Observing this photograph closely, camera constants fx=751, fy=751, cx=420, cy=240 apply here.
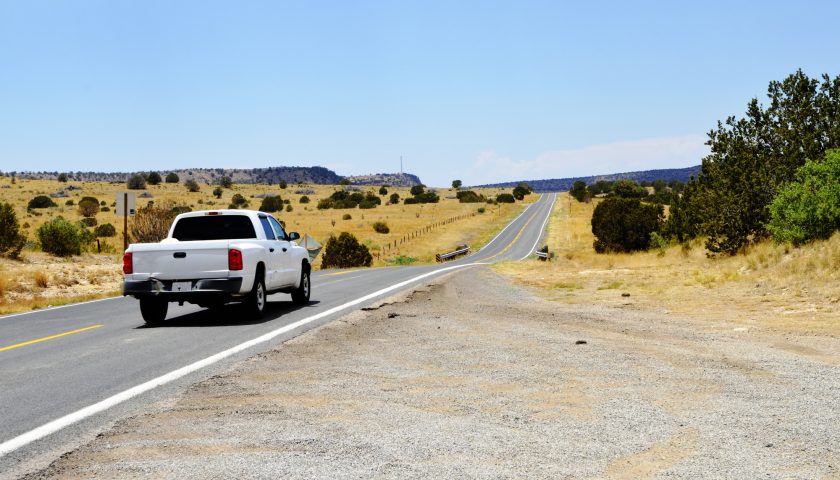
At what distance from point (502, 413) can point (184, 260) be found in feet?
28.3

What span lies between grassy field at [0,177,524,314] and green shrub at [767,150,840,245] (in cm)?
1958

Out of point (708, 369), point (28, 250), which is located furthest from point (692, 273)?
point (28, 250)

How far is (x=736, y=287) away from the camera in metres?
17.5

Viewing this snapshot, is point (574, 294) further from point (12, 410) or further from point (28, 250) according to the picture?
point (28, 250)

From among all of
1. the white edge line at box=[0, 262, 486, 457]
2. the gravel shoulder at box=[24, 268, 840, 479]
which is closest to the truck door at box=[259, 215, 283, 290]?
the white edge line at box=[0, 262, 486, 457]

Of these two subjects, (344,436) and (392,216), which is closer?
(344,436)

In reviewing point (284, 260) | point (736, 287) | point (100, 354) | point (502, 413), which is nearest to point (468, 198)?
point (736, 287)

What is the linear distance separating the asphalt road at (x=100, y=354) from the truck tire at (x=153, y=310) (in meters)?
0.26

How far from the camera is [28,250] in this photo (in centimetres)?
3844

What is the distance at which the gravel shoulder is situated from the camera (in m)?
4.89

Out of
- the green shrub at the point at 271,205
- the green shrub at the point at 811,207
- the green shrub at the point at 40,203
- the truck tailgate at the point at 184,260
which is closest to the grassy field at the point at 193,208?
the green shrub at the point at 40,203

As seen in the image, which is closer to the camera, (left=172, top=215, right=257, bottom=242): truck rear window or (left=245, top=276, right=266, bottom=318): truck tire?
(left=245, top=276, right=266, bottom=318): truck tire

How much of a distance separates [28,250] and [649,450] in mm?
39686

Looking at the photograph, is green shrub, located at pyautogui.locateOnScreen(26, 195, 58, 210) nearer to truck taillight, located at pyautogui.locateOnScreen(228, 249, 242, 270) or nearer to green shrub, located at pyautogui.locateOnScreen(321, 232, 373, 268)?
green shrub, located at pyautogui.locateOnScreen(321, 232, 373, 268)
